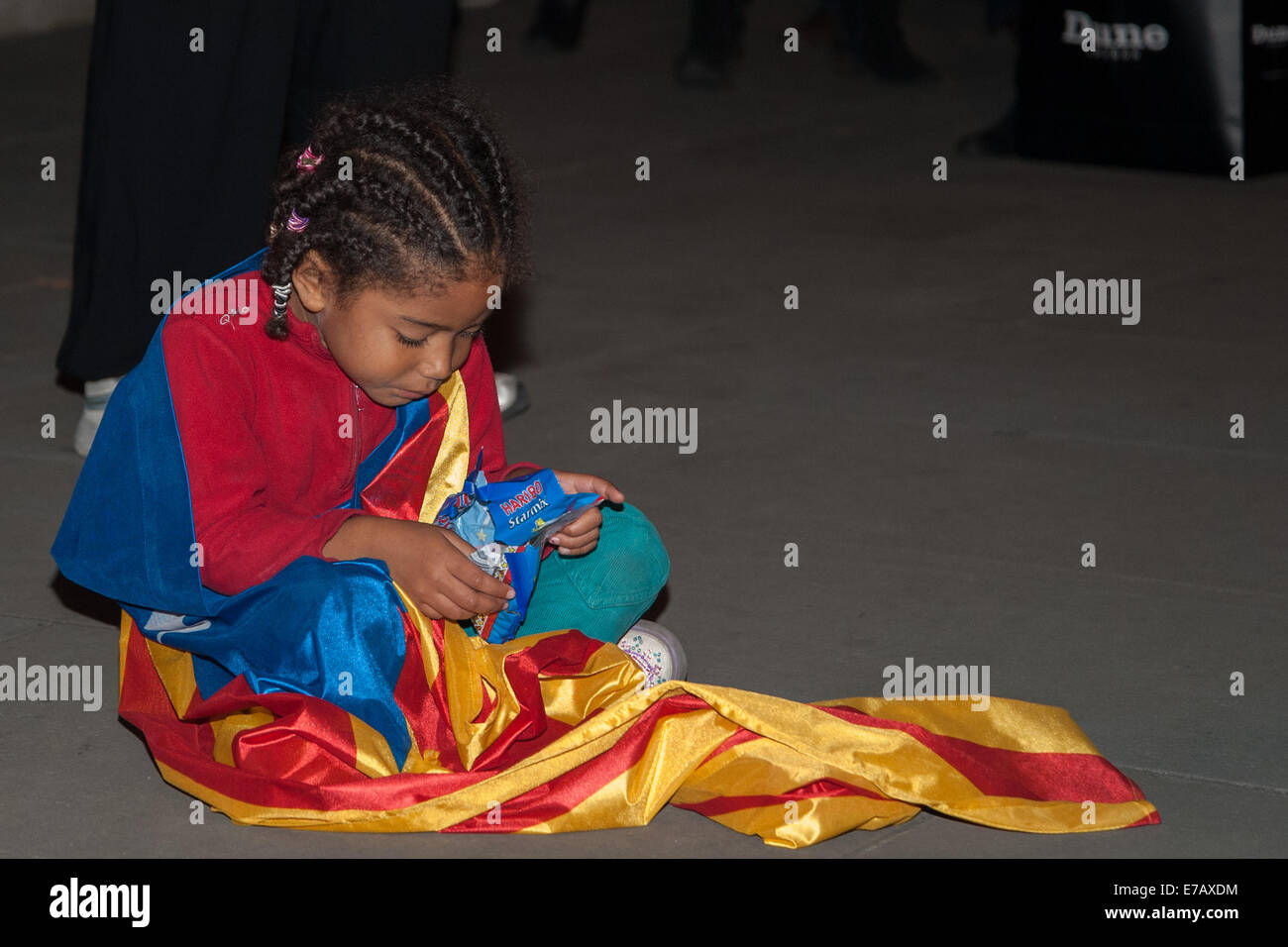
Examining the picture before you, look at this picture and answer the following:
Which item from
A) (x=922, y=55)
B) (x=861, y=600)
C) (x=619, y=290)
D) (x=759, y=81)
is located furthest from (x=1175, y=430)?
(x=922, y=55)

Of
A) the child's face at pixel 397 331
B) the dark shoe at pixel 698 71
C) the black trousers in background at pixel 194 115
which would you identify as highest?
the dark shoe at pixel 698 71

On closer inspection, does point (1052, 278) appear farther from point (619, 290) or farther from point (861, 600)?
point (861, 600)

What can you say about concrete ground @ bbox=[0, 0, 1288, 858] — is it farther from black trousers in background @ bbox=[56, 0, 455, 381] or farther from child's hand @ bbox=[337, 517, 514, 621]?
black trousers in background @ bbox=[56, 0, 455, 381]

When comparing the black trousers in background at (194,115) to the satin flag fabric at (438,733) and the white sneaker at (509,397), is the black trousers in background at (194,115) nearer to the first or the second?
the white sneaker at (509,397)

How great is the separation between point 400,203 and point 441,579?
1.42 ft

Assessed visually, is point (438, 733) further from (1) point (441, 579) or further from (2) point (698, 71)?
(2) point (698, 71)

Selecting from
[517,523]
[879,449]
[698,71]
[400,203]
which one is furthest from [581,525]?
[698,71]

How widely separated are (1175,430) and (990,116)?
411cm

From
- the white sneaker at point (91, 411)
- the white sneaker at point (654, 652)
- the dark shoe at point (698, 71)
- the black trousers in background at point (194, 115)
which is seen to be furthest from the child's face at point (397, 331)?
the dark shoe at point (698, 71)

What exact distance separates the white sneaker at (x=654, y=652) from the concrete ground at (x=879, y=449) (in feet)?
0.23

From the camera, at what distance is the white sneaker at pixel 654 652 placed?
251cm

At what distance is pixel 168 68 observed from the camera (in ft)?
11.1

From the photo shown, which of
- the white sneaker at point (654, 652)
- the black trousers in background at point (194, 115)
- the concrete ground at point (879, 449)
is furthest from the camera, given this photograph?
the black trousers in background at point (194, 115)

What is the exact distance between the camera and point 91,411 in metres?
3.52
